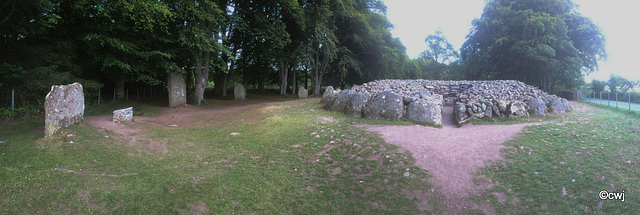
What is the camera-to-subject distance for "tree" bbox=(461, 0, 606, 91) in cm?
2500

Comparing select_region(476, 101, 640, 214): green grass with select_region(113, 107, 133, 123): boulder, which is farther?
select_region(113, 107, 133, 123): boulder

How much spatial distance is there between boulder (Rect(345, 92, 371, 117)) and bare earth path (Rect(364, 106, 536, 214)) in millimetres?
2220

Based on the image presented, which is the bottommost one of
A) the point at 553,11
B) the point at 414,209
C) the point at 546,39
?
the point at 414,209

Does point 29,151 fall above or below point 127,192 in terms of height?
above

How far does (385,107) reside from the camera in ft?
39.9

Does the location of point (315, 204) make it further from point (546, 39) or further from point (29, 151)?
point (546, 39)

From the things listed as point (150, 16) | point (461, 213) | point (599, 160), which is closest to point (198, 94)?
point (150, 16)

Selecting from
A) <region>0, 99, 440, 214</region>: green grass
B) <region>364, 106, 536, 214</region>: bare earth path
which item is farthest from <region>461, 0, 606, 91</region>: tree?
<region>0, 99, 440, 214</region>: green grass

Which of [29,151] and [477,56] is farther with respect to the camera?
[477,56]

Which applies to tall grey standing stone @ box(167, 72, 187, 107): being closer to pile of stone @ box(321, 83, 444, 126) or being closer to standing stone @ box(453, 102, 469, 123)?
pile of stone @ box(321, 83, 444, 126)

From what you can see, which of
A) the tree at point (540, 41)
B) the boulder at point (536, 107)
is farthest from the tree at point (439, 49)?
the boulder at point (536, 107)

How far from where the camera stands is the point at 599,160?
632 centimetres

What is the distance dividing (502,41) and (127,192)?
3220cm

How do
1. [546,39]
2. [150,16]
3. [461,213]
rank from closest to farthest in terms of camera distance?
[461,213]
[150,16]
[546,39]
